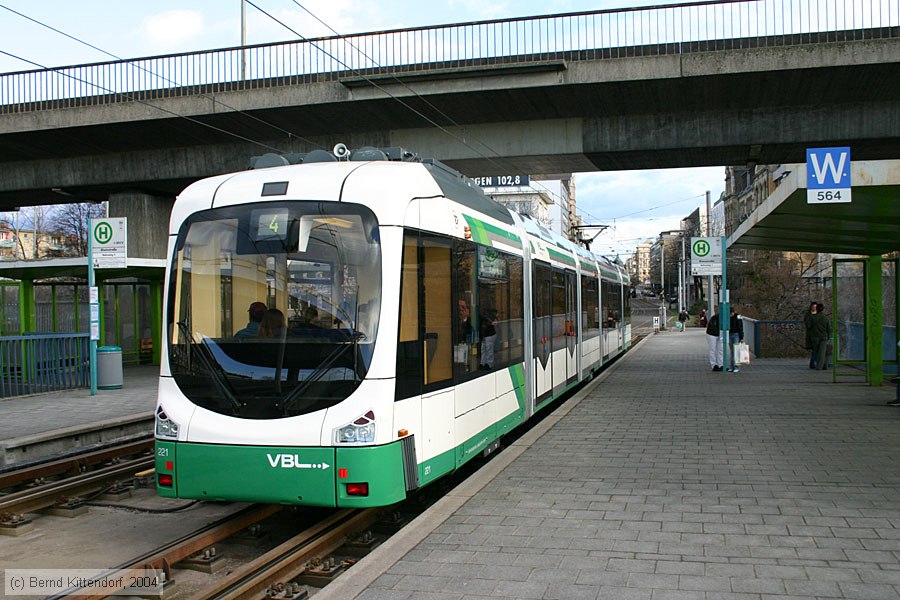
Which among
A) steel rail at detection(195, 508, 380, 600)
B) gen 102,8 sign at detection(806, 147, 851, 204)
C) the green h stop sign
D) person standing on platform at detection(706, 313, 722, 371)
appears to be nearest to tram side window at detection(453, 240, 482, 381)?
steel rail at detection(195, 508, 380, 600)

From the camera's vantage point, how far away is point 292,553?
20.3ft

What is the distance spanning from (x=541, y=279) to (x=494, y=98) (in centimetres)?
716

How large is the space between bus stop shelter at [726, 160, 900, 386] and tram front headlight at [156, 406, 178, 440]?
8.54 m

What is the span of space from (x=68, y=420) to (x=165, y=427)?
7374 millimetres

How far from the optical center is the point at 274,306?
6688 mm

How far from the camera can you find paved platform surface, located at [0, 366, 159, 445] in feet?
40.2

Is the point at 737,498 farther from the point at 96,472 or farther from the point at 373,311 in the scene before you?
the point at 96,472

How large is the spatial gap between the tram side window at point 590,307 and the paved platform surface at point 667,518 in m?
5.47

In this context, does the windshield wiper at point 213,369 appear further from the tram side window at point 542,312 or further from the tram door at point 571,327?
the tram door at point 571,327

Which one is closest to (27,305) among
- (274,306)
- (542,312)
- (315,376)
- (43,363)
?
(43,363)

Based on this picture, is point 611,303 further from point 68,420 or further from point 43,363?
point 68,420

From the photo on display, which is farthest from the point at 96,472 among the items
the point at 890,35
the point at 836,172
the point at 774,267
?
the point at 774,267

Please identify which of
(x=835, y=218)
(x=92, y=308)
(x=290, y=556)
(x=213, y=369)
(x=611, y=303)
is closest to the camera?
(x=290, y=556)

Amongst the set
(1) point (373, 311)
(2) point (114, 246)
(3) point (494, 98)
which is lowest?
(1) point (373, 311)
